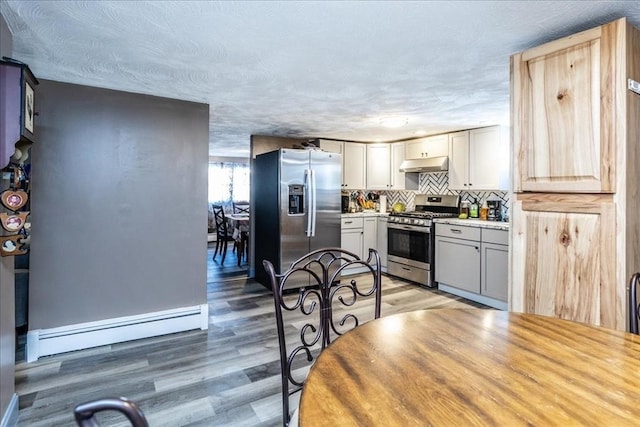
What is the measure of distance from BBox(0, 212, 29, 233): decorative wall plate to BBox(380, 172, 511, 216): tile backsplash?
4605 millimetres

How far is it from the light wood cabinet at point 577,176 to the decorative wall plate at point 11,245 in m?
2.67

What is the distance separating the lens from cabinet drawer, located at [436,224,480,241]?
13.3 ft

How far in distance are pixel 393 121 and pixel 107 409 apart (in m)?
3.87

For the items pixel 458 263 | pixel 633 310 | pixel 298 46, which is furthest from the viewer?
pixel 458 263

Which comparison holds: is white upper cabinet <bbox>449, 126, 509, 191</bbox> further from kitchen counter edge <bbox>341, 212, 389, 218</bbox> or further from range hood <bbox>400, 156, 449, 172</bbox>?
kitchen counter edge <bbox>341, 212, 389, 218</bbox>

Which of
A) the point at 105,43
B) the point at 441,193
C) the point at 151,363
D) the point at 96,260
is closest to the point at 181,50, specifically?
the point at 105,43

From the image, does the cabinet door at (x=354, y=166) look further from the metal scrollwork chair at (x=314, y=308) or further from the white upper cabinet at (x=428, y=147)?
the metal scrollwork chair at (x=314, y=308)

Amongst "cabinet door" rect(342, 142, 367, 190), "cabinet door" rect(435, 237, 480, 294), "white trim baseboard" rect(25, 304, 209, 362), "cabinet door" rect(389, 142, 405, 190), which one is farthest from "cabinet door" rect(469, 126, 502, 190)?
"white trim baseboard" rect(25, 304, 209, 362)

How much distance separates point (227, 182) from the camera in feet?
30.5

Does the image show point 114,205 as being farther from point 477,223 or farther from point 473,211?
point 473,211

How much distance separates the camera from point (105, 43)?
6.64ft

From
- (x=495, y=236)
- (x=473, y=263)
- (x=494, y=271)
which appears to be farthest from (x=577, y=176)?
(x=473, y=263)

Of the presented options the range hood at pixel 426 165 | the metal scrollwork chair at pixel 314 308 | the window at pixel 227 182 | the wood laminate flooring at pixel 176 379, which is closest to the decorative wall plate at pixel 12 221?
the wood laminate flooring at pixel 176 379

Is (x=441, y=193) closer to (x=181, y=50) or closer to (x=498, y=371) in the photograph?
(x=181, y=50)
